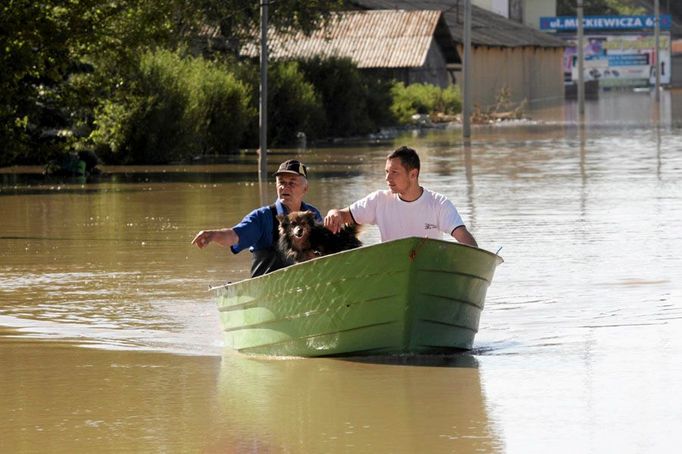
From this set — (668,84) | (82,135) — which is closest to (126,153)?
(82,135)

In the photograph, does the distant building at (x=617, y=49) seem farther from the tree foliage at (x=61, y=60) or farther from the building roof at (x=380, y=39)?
the tree foliage at (x=61, y=60)

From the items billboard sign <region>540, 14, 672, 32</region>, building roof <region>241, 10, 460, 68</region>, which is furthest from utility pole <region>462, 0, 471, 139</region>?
billboard sign <region>540, 14, 672, 32</region>

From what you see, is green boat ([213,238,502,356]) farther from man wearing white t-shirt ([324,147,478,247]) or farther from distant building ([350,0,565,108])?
distant building ([350,0,565,108])

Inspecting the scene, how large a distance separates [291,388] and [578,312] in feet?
11.7

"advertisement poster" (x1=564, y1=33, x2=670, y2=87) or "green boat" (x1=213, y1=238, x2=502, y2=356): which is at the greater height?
"advertisement poster" (x1=564, y1=33, x2=670, y2=87)

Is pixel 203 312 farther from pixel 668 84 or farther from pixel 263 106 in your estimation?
pixel 668 84

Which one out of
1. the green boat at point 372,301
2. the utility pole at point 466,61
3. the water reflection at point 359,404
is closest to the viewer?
the water reflection at point 359,404

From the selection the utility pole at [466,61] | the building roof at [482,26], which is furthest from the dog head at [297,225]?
the building roof at [482,26]

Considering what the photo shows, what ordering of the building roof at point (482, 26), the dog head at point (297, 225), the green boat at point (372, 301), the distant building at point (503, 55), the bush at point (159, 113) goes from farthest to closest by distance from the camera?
the distant building at point (503, 55) → the building roof at point (482, 26) → the bush at point (159, 113) → the dog head at point (297, 225) → the green boat at point (372, 301)

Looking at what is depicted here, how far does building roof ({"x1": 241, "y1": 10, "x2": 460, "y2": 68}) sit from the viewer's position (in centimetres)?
6041

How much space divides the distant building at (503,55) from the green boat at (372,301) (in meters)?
54.3

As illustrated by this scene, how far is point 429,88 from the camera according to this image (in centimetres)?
6209

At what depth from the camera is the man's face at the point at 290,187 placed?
1035cm

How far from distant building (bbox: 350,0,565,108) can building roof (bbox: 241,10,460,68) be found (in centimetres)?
198
